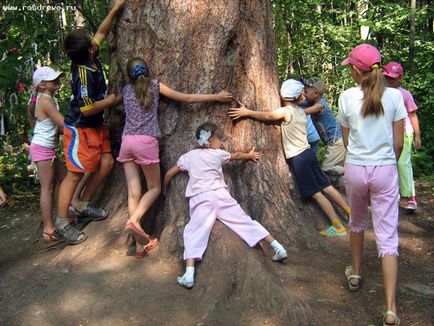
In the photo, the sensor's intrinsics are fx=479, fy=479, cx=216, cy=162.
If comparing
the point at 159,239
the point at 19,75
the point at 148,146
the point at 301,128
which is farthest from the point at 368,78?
the point at 19,75

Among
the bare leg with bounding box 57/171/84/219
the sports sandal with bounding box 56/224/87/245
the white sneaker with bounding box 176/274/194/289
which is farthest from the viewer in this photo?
the bare leg with bounding box 57/171/84/219

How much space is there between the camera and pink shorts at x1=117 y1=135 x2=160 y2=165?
4652 millimetres

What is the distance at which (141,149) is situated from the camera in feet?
15.2

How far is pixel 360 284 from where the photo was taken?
4.29 metres

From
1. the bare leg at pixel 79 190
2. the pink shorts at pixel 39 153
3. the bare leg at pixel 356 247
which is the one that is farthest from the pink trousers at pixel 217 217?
the pink shorts at pixel 39 153

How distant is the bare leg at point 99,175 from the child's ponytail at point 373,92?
2724mm

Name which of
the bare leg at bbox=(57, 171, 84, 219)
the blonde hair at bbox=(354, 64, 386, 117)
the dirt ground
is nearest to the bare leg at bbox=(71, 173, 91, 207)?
the bare leg at bbox=(57, 171, 84, 219)

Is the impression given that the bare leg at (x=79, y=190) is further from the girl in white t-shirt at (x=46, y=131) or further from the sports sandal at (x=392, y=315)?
the sports sandal at (x=392, y=315)

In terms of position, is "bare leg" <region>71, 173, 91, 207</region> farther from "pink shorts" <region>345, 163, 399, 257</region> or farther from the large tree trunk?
"pink shorts" <region>345, 163, 399, 257</region>

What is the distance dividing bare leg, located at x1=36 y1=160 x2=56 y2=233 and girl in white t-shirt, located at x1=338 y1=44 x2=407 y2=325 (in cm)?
324

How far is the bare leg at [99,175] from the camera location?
513cm

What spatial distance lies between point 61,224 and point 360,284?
3.03 meters

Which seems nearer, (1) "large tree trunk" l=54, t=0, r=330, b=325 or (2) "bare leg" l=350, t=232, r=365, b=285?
(2) "bare leg" l=350, t=232, r=365, b=285

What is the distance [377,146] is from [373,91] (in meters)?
0.43
